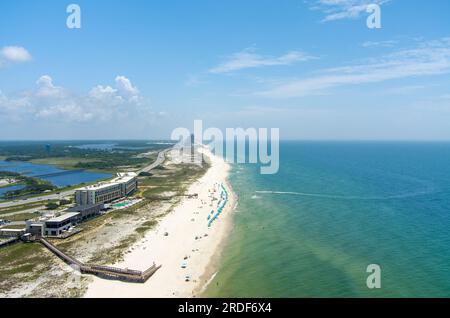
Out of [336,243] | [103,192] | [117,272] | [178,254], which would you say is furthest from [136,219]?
[336,243]

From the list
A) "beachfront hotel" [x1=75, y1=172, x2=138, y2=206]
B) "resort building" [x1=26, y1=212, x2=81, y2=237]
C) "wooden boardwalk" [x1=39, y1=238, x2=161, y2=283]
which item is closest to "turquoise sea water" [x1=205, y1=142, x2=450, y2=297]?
"wooden boardwalk" [x1=39, y1=238, x2=161, y2=283]

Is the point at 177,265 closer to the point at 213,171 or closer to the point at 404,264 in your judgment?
the point at 404,264

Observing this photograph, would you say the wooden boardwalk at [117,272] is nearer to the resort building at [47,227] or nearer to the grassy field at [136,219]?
the grassy field at [136,219]

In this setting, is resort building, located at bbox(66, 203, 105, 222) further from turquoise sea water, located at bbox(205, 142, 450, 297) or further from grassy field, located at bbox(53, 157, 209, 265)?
turquoise sea water, located at bbox(205, 142, 450, 297)

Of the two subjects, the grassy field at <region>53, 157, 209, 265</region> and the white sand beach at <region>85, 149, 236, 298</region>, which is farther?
the grassy field at <region>53, 157, 209, 265</region>

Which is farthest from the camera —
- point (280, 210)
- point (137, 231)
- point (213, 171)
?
point (213, 171)
